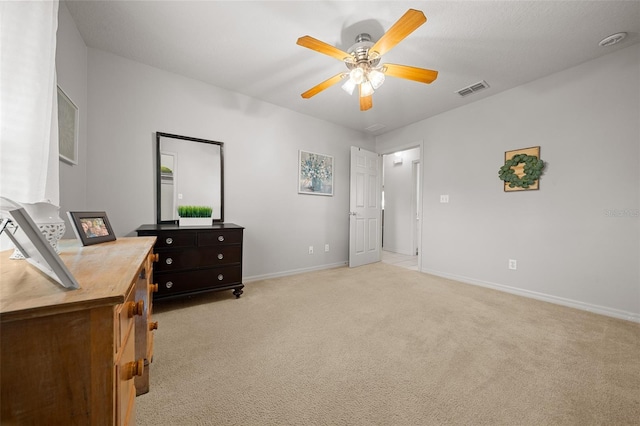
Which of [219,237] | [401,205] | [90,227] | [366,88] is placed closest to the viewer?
[90,227]

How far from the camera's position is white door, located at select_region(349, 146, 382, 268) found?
4.07 meters

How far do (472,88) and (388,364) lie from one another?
315 centimetres

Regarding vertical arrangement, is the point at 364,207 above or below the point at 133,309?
above

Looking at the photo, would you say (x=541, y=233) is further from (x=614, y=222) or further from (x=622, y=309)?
(x=622, y=309)

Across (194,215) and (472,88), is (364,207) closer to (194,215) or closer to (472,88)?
(472,88)

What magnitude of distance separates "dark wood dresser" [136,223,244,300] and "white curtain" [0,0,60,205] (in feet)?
3.70

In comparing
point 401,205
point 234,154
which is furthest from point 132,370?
point 401,205

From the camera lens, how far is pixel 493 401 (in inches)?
48.4

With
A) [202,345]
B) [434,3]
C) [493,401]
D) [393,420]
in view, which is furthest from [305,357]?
[434,3]

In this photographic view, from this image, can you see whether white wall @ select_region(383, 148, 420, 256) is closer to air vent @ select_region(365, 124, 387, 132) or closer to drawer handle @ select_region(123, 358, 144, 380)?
air vent @ select_region(365, 124, 387, 132)

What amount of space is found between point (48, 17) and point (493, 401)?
3005mm

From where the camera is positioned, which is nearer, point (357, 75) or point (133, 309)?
point (133, 309)

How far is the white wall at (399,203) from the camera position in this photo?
17.6 ft

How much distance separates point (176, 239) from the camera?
7.45 feet
